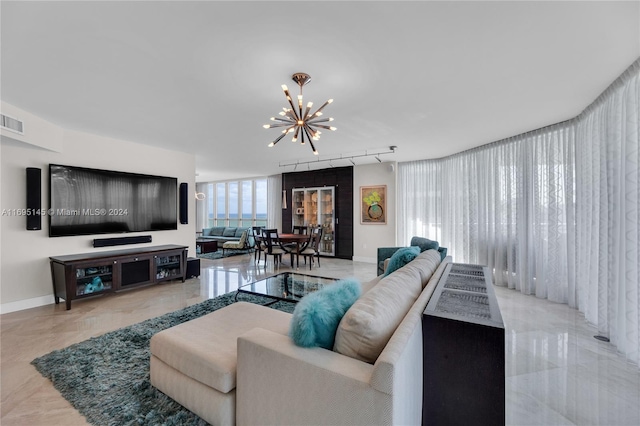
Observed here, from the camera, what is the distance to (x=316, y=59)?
2.14m

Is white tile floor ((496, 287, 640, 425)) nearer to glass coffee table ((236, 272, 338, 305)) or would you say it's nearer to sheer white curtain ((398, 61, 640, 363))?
sheer white curtain ((398, 61, 640, 363))

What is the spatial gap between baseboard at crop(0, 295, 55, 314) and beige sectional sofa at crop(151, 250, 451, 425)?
3.05m

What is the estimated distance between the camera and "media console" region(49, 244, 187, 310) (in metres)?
3.36

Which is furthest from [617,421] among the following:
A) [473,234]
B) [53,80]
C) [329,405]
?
[53,80]

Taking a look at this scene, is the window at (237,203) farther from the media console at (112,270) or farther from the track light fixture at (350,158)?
the media console at (112,270)

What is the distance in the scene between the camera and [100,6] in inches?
62.3

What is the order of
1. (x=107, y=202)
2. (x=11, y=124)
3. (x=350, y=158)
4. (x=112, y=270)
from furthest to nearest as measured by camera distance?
(x=350, y=158) < (x=107, y=202) < (x=112, y=270) < (x=11, y=124)

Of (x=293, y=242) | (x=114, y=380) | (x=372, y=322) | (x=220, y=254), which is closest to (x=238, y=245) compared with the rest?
(x=220, y=254)

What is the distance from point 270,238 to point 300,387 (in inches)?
187

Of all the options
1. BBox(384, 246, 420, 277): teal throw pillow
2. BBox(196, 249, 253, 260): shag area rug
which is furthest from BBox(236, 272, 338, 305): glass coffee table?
BBox(196, 249, 253, 260): shag area rug

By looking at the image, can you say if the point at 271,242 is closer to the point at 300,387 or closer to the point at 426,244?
the point at 426,244

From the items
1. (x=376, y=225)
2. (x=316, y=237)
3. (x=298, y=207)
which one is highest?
(x=298, y=207)

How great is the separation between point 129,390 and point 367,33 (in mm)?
2931

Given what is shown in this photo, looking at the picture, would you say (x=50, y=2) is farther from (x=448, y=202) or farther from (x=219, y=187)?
(x=219, y=187)
